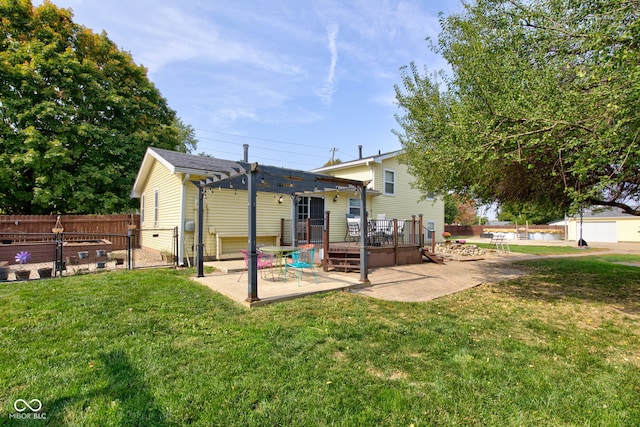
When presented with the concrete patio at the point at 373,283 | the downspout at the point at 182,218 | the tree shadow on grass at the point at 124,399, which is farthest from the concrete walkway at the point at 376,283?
the tree shadow on grass at the point at 124,399

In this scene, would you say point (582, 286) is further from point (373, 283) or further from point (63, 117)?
point (63, 117)

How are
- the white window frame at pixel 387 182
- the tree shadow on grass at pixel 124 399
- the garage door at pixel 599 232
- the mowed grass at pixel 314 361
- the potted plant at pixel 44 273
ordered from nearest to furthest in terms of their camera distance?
the tree shadow on grass at pixel 124 399 → the mowed grass at pixel 314 361 → the potted plant at pixel 44 273 → the white window frame at pixel 387 182 → the garage door at pixel 599 232

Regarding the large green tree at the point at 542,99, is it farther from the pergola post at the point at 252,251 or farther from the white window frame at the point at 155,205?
the white window frame at the point at 155,205

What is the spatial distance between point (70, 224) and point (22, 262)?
4.35 meters

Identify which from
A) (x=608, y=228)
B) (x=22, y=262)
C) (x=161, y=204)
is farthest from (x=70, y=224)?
(x=608, y=228)

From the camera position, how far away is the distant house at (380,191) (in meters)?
14.2

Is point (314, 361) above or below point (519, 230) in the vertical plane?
below

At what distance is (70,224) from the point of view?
12961mm

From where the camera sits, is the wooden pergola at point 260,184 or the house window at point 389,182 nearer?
the wooden pergola at point 260,184

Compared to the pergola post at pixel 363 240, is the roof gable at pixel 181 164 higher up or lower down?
higher up

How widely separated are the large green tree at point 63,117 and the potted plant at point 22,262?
590 centimetres

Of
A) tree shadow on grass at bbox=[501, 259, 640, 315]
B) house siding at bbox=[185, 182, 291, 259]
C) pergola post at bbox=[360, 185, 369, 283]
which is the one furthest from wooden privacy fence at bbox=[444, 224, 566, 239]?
pergola post at bbox=[360, 185, 369, 283]

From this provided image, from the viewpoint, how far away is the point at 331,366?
10.1 feet

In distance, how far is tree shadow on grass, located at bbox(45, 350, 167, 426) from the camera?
224cm
